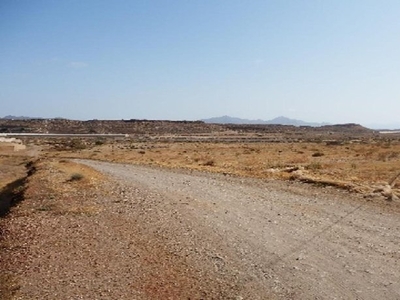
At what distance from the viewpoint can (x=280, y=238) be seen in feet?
47.0

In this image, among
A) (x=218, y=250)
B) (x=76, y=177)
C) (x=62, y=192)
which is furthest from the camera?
(x=76, y=177)

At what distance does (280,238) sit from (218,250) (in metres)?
2.47

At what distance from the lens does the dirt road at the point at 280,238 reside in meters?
10.3

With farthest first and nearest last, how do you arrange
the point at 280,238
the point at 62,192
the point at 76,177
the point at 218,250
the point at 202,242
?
1. the point at 76,177
2. the point at 62,192
3. the point at 280,238
4. the point at 202,242
5. the point at 218,250

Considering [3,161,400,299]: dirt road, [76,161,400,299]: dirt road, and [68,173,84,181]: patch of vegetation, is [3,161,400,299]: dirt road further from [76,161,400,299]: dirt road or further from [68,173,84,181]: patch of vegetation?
[68,173,84,181]: patch of vegetation

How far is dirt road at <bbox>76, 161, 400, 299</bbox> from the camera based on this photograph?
406 inches

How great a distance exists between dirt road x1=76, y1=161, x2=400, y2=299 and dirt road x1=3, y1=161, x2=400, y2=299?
0.03 meters

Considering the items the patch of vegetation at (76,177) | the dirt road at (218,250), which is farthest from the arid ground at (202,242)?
the patch of vegetation at (76,177)

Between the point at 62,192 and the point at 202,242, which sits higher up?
the point at 202,242

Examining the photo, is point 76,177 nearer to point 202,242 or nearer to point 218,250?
point 202,242

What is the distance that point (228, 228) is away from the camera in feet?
51.4

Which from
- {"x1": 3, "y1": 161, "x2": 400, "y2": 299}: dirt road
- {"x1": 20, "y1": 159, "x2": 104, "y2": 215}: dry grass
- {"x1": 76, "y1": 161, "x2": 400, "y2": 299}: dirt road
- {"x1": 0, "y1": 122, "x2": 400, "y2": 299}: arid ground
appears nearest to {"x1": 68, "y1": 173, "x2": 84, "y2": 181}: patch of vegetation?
{"x1": 20, "y1": 159, "x2": 104, "y2": 215}: dry grass

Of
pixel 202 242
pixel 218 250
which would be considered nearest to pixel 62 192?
pixel 202 242

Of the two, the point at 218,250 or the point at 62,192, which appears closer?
the point at 218,250
